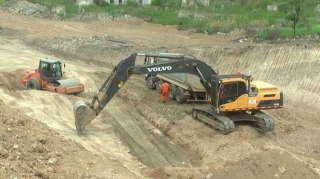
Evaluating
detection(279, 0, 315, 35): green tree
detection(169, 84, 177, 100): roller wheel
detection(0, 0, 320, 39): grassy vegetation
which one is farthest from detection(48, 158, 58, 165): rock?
detection(279, 0, 315, 35): green tree

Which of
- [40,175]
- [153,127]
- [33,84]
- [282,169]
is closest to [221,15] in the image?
[33,84]

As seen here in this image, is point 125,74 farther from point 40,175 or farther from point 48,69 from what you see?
point 48,69

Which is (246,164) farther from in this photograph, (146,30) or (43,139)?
(146,30)

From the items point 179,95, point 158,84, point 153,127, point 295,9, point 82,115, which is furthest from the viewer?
point 295,9

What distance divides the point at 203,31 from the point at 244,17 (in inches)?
137

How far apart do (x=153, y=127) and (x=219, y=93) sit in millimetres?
3857

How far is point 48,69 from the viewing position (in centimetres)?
2519

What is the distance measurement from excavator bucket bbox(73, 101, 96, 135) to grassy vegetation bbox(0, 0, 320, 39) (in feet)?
53.4

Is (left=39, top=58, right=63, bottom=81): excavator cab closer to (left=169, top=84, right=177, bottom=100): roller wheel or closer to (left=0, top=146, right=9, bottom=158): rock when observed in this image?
(left=169, top=84, right=177, bottom=100): roller wheel

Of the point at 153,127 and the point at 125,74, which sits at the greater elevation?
the point at 125,74

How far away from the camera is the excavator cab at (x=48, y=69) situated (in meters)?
25.2

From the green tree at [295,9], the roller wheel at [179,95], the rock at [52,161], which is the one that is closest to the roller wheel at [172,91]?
the roller wheel at [179,95]

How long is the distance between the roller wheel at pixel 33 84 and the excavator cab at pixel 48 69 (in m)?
0.35

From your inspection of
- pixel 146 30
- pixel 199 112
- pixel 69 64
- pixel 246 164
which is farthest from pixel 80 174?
pixel 146 30
